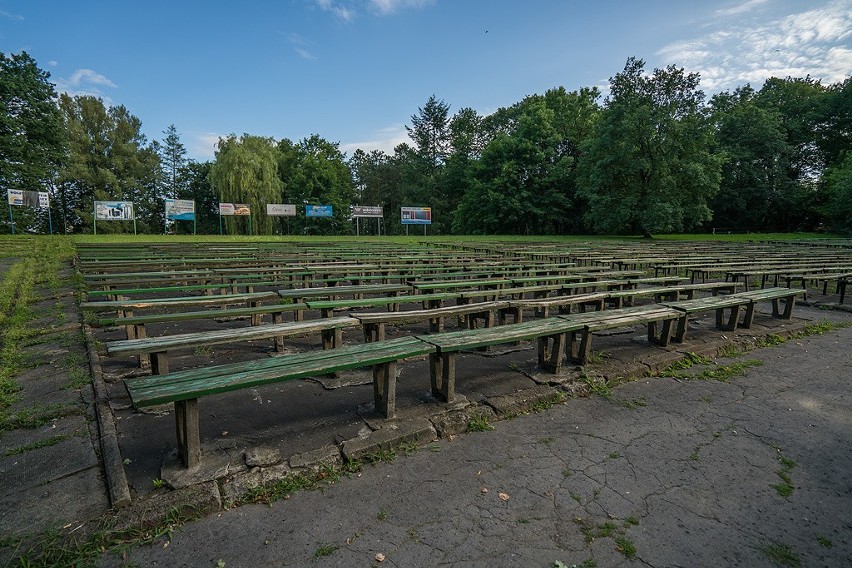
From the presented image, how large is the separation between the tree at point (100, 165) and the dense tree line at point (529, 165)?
150 millimetres

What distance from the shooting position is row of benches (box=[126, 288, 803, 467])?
2.67 m

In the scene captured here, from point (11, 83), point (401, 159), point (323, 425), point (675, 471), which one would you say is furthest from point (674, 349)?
point (401, 159)

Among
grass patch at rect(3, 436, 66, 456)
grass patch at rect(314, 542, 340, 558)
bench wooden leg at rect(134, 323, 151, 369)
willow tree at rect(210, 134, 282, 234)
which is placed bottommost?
grass patch at rect(314, 542, 340, 558)

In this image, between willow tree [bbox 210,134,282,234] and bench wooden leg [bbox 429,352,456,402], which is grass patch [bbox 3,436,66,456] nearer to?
bench wooden leg [bbox 429,352,456,402]

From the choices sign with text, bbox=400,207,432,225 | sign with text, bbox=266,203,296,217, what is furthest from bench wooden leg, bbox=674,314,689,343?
sign with text, bbox=266,203,296,217

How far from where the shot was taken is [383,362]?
331 centimetres

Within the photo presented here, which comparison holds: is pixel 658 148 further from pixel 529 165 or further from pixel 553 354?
pixel 553 354

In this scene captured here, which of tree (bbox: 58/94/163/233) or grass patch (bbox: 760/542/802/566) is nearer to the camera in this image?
grass patch (bbox: 760/542/802/566)

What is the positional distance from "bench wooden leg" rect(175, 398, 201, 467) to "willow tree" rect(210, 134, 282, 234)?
4140cm

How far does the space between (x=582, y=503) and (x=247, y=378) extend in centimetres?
219

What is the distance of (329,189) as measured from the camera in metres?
53.6

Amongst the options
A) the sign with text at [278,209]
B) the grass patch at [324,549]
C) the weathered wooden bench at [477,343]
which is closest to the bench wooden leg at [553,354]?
the weathered wooden bench at [477,343]

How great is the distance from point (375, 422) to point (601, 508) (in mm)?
1635

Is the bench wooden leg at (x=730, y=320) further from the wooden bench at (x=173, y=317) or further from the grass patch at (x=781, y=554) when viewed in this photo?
the wooden bench at (x=173, y=317)
